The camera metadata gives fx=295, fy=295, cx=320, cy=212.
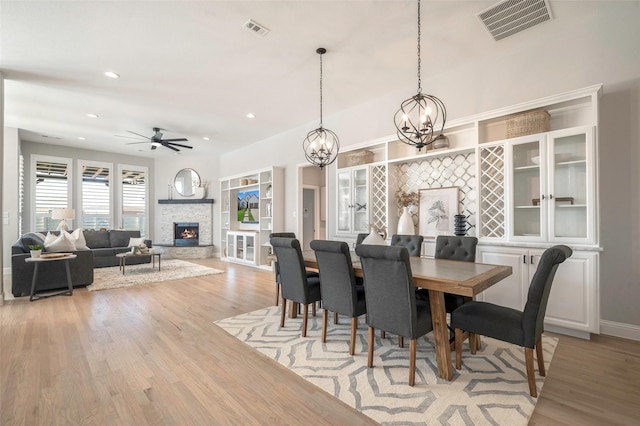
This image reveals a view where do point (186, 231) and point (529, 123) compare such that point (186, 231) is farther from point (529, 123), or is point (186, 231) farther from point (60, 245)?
point (529, 123)

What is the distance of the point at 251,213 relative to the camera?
7590mm

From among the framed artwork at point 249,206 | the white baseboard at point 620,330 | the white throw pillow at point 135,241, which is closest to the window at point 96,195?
the white throw pillow at point 135,241

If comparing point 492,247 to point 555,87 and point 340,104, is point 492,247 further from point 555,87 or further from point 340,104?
point 340,104

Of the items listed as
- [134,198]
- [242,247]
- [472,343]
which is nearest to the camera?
[472,343]

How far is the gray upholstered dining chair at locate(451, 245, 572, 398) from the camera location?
1859 mm

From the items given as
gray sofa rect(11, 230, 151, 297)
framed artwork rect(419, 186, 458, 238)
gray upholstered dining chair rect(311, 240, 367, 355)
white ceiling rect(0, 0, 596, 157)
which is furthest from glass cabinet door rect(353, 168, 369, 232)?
gray sofa rect(11, 230, 151, 297)

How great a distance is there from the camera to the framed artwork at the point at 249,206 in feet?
24.3

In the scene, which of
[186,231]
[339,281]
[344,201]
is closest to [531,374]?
[339,281]

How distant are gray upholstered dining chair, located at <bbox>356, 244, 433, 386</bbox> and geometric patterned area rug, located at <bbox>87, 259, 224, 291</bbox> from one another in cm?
465

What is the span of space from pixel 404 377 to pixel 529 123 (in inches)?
113

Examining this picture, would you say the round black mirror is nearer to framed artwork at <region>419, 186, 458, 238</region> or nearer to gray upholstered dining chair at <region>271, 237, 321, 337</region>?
gray upholstered dining chair at <region>271, 237, 321, 337</region>

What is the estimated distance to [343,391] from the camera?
1.99 meters

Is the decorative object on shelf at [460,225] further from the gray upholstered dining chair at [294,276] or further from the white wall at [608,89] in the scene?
the gray upholstered dining chair at [294,276]

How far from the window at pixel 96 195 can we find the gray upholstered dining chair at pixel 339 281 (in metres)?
8.14
